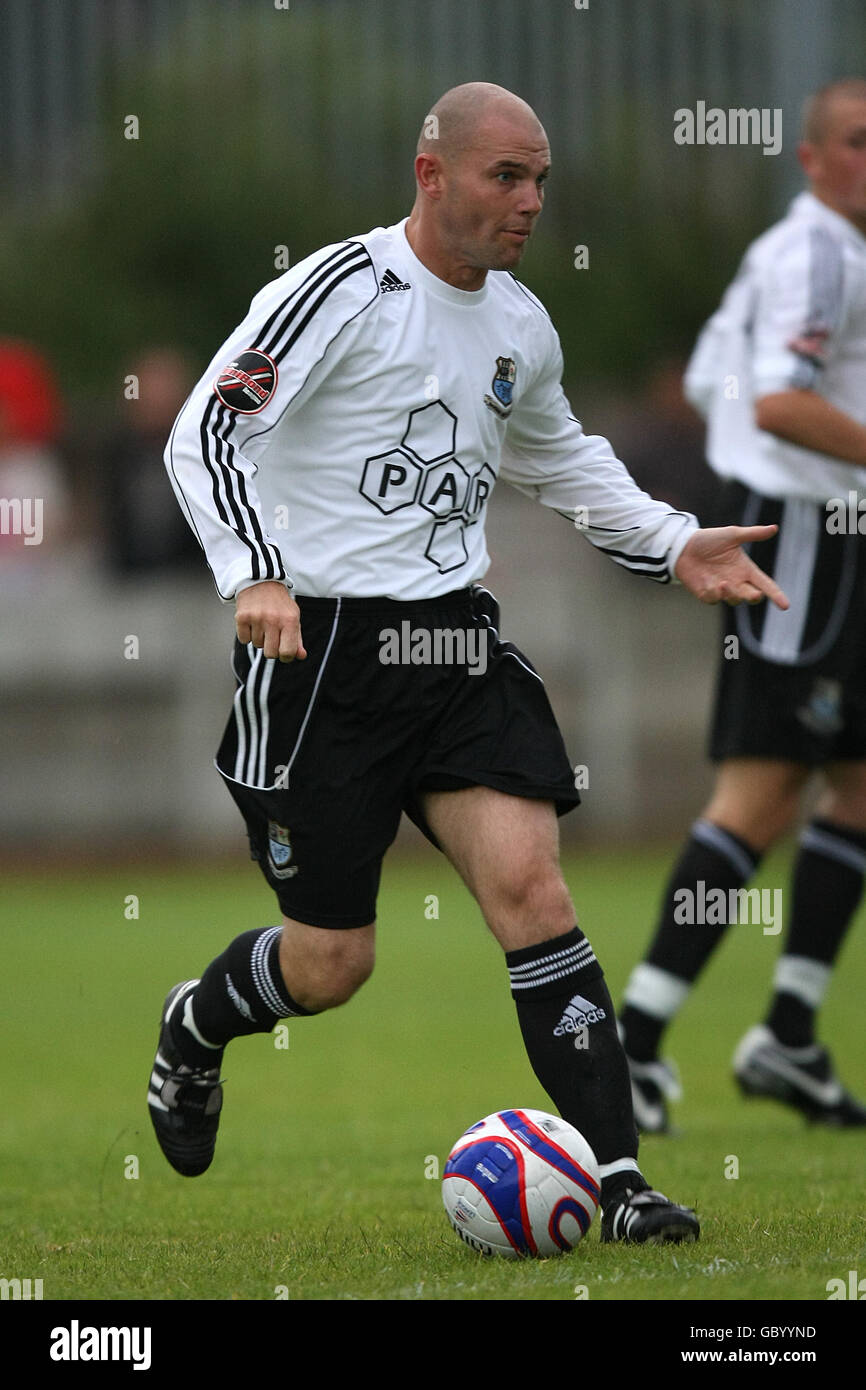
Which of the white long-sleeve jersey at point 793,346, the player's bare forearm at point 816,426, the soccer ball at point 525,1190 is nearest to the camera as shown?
the soccer ball at point 525,1190

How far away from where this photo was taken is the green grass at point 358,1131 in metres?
4.41

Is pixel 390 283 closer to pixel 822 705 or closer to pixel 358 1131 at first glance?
pixel 822 705

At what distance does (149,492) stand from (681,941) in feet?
31.3

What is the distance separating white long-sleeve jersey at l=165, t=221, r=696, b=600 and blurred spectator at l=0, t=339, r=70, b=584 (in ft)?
40.8

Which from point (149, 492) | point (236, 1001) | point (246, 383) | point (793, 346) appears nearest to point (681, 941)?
point (793, 346)

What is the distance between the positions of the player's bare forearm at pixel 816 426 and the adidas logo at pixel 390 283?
183 centimetres

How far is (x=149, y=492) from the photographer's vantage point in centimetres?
1557

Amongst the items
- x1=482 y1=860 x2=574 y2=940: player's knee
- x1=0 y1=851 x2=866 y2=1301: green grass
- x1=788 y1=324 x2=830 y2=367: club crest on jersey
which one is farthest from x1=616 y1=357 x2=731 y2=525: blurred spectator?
x1=482 y1=860 x2=574 y2=940: player's knee

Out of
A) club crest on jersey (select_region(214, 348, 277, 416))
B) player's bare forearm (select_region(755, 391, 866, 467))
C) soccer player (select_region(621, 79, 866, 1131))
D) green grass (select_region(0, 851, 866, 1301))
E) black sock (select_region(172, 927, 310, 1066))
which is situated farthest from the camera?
soccer player (select_region(621, 79, 866, 1131))

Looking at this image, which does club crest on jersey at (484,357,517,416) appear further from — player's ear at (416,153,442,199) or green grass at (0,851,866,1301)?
green grass at (0,851,866,1301)

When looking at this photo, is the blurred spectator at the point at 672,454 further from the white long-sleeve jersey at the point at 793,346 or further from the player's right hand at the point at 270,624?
the player's right hand at the point at 270,624

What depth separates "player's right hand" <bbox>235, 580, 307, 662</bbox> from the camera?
14.5 feet
